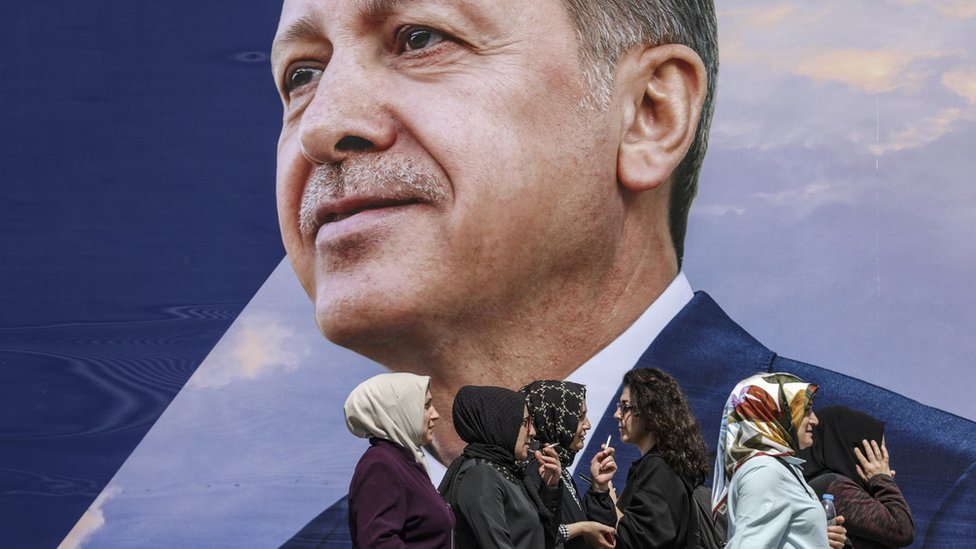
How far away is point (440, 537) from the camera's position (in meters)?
3.11

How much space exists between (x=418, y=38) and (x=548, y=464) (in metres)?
1.79

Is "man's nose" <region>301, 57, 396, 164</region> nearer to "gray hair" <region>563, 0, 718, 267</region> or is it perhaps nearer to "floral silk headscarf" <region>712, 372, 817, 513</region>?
"gray hair" <region>563, 0, 718, 267</region>

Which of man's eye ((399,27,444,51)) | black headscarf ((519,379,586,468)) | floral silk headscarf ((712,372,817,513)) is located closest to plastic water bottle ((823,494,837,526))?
floral silk headscarf ((712,372,817,513))

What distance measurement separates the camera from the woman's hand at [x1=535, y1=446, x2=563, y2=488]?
343 centimetres

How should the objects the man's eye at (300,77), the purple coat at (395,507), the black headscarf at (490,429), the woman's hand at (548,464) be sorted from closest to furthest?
1. the purple coat at (395,507)
2. the black headscarf at (490,429)
3. the woman's hand at (548,464)
4. the man's eye at (300,77)

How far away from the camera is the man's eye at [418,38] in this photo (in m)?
4.54

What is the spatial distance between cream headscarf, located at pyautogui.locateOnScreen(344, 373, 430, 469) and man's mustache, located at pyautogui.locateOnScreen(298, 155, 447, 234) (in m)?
1.33

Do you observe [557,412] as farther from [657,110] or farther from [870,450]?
[657,110]

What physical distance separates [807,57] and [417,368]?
1843 mm

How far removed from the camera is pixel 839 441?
390 cm

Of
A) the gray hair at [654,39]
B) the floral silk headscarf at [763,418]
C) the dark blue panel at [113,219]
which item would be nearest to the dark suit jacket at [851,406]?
the gray hair at [654,39]

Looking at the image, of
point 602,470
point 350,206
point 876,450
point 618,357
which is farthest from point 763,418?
point 350,206

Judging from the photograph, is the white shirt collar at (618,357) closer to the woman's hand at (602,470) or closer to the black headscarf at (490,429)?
the woman's hand at (602,470)

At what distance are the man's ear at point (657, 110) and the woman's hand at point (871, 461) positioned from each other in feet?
4.07
